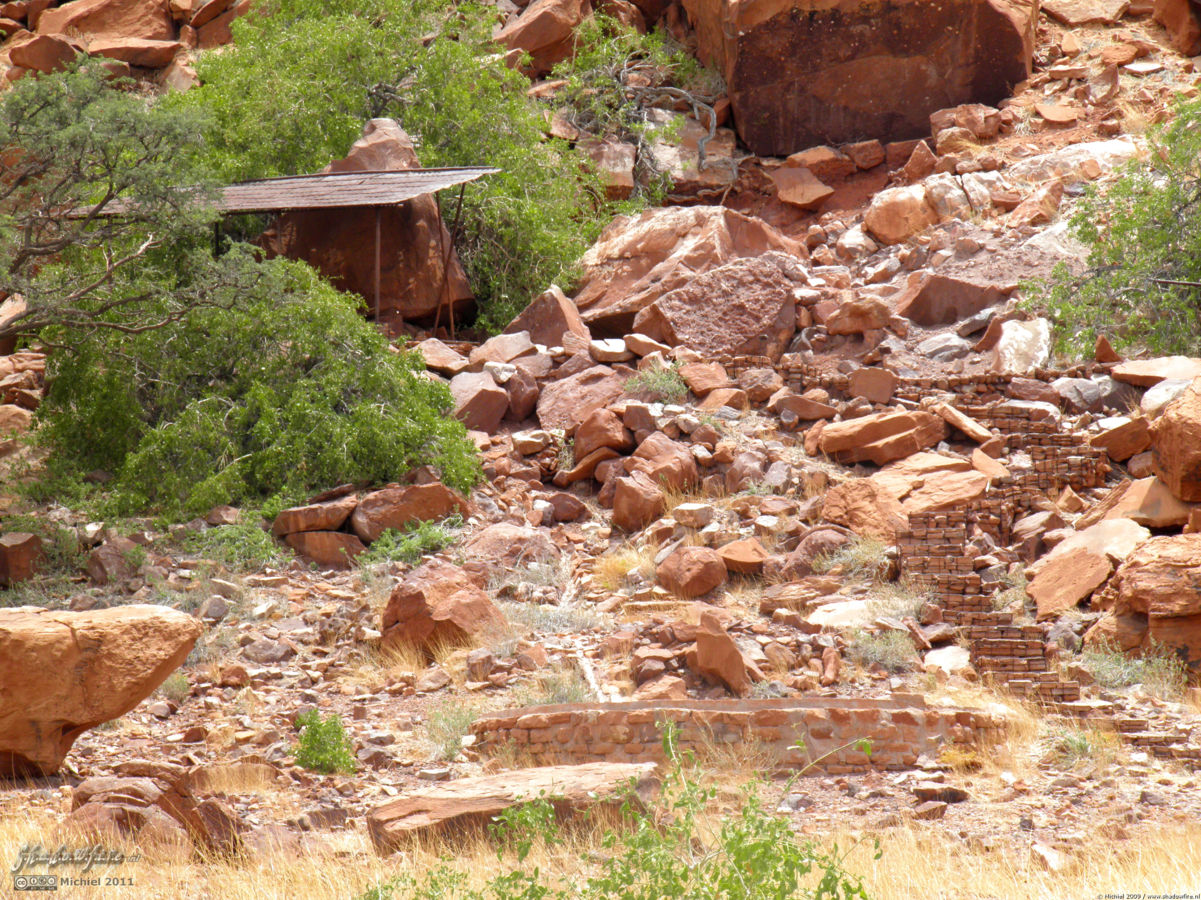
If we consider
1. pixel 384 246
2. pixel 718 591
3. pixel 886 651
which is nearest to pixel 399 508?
pixel 718 591

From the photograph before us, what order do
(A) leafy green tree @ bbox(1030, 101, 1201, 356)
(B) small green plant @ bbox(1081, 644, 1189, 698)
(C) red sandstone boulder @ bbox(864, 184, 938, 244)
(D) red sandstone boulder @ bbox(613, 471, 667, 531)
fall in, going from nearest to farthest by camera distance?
1. (B) small green plant @ bbox(1081, 644, 1189, 698)
2. (D) red sandstone boulder @ bbox(613, 471, 667, 531)
3. (A) leafy green tree @ bbox(1030, 101, 1201, 356)
4. (C) red sandstone boulder @ bbox(864, 184, 938, 244)

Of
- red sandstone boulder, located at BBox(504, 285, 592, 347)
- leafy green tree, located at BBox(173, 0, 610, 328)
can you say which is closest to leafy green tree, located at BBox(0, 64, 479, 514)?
red sandstone boulder, located at BBox(504, 285, 592, 347)

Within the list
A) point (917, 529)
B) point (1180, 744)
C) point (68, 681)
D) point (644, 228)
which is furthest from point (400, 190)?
point (1180, 744)

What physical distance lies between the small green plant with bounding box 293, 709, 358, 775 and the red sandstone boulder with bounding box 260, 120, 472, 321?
26.7 ft

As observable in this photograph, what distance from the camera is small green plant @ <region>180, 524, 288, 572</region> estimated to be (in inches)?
360

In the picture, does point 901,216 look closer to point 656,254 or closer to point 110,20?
point 656,254

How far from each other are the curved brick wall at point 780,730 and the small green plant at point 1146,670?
3.74 ft

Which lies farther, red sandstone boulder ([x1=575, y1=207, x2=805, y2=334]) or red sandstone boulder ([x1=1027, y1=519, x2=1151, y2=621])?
red sandstone boulder ([x1=575, y1=207, x2=805, y2=334])

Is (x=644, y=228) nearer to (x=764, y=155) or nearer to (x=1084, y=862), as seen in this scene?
(x=764, y=155)

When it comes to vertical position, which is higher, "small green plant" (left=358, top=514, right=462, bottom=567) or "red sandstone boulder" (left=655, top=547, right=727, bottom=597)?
"red sandstone boulder" (left=655, top=547, right=727, bottom=597)

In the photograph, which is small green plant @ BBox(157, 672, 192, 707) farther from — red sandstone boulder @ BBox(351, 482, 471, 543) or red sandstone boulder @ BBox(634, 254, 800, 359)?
red sandstone boulder @ BBox(634, 254, 800, 359)

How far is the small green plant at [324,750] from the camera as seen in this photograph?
20.0 ft

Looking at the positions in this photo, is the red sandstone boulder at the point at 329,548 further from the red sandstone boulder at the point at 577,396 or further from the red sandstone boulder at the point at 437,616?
the red sandstone boulder at the point at 577,396

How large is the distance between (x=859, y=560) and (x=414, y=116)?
970 cm
